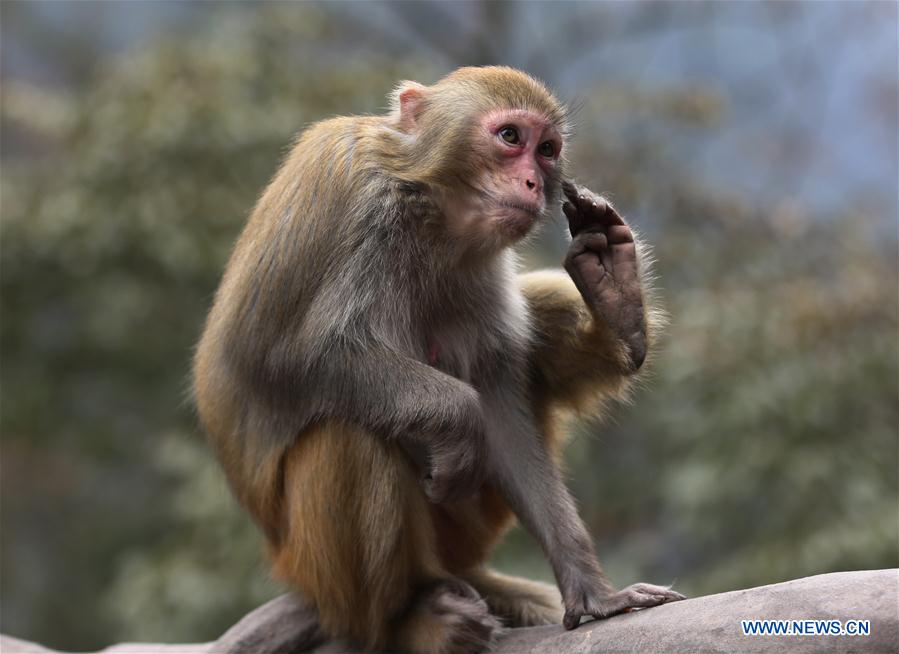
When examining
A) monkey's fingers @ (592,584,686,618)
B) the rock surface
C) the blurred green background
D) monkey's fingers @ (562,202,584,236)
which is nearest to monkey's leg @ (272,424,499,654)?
the rock surface

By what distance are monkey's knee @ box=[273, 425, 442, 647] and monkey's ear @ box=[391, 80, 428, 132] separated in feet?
4.60

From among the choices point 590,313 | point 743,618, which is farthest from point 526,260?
point 743,618

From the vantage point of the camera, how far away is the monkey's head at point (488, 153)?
4.81 metres

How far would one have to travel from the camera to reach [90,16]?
54.7 feet

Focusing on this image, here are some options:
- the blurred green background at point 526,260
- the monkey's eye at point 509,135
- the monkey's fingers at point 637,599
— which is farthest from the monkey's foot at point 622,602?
the monkey's eye at point 509,135

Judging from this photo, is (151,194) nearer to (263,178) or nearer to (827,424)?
(263,178)

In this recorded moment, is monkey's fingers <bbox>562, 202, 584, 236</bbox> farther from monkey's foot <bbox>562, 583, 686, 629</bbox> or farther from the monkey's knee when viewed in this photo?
monkey's foot <bbox>562, 583, 686, 629</bbox>

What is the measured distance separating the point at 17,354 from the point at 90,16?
7087 mm

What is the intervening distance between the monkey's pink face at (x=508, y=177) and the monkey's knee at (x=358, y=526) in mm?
1044

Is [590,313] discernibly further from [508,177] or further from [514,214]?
[508,177]

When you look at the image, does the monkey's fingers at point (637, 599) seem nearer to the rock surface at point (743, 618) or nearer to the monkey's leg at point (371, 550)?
the rock surface at point (743, 618)

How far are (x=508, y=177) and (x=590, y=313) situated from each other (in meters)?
0.74

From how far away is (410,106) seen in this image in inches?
201

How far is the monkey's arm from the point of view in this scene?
488cm
